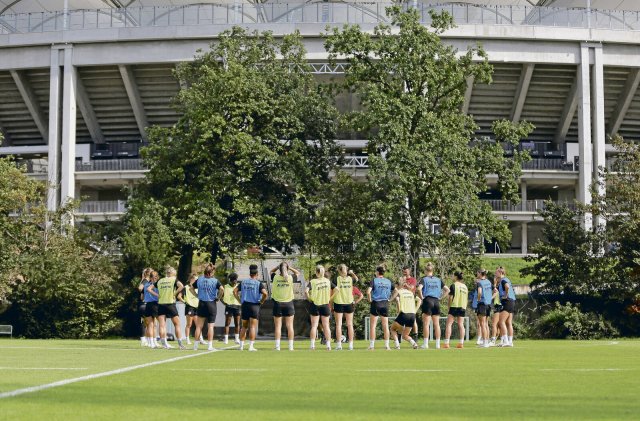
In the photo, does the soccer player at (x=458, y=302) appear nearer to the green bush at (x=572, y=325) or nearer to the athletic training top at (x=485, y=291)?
the athletic training top at (x=485, y=291)

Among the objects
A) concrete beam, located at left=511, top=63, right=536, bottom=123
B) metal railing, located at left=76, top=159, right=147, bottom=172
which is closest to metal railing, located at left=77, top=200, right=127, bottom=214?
metal railing, located at left=76, top=159, right=147, bottom=172

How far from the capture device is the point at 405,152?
33.7 meters

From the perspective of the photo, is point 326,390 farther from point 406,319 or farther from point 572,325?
point 572,325

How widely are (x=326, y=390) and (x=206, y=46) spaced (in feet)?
138

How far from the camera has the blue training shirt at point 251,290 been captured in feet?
69.1

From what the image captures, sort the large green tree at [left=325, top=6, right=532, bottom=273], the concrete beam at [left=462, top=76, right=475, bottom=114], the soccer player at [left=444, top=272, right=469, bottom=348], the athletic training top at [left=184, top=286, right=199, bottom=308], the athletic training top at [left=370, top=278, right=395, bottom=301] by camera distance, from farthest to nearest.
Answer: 1. the concrete beam at [left=462, top=76, right=475, bottom=114]
2. the large green tree at [left=325, top=6, right=532, bottom=273]
3. the athletic training top at [left=184, top=286, right=199, bottom=308]
4. the soccer player at [left=444, top=272, right=469, bottom=348]
5. the athletic training top at [left=370, top=278, right=395, bottom=301]

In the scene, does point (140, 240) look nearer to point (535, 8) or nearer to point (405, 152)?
point (405, 152)

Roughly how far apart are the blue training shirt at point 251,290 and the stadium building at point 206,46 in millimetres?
27326

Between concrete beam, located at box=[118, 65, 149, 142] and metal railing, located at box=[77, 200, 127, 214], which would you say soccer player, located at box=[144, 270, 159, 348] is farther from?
metal railing, located at box=[77, 200, 127, 214]

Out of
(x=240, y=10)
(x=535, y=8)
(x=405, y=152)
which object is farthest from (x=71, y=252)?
(x=535, y=8)

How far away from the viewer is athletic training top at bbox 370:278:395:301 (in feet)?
73.2

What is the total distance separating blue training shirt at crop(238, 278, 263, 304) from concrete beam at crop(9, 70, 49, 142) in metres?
36.7

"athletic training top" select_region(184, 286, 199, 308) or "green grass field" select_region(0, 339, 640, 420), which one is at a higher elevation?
"athletic training top" select_region(184, 286, 199, 308)

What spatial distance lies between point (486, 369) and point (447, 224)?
847 inches
